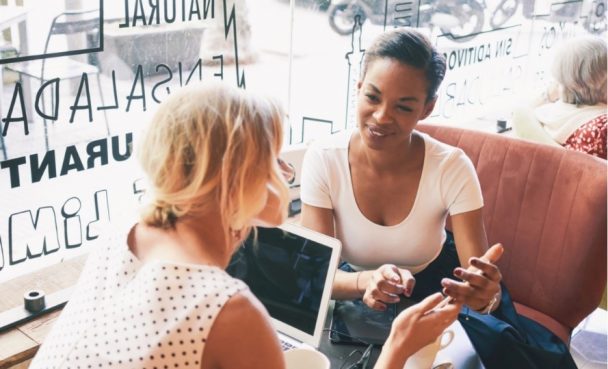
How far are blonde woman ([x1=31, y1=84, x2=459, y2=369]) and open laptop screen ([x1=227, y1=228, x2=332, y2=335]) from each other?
0.27m

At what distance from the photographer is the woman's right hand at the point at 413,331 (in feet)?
3.60

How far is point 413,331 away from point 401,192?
0.58 metres

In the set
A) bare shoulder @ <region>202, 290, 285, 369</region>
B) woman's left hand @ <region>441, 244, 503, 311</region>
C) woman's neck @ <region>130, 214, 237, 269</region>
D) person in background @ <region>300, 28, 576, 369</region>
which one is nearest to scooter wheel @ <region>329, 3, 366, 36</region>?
person in background @ <region>300, 28, 576, 369</region>

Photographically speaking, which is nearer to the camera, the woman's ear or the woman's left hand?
the woman's left hand

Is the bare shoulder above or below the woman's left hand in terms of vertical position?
above

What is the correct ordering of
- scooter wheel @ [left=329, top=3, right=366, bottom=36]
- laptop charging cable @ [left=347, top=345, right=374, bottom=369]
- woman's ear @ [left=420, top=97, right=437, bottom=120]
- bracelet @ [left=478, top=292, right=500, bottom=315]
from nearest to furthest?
laptop charging cable @ [left=347, top=345, right=374, bottom=369] < bracelet @ [left=478, top=292, right=500, bottom=315] < woman's ear @ [left=420, top=97, right=437, bottom=120] < scooter wheel @ [left=329, top=3, right=366, bottom=36]

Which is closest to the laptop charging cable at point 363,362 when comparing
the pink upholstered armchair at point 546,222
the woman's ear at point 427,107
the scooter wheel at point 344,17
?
the woman's ear at point 427,107

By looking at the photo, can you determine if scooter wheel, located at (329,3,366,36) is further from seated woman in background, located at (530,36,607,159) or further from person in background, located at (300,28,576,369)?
person in background, located at (300,28,576,369)

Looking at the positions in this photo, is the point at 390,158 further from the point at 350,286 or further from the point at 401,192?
the point at 350,286

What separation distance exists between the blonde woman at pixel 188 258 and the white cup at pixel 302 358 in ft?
0.70

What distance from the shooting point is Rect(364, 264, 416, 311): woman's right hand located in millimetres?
1319

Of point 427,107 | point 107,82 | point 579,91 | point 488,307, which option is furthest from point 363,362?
point 579,91

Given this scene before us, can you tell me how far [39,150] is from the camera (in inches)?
68.3

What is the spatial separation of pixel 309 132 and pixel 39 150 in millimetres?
1146
